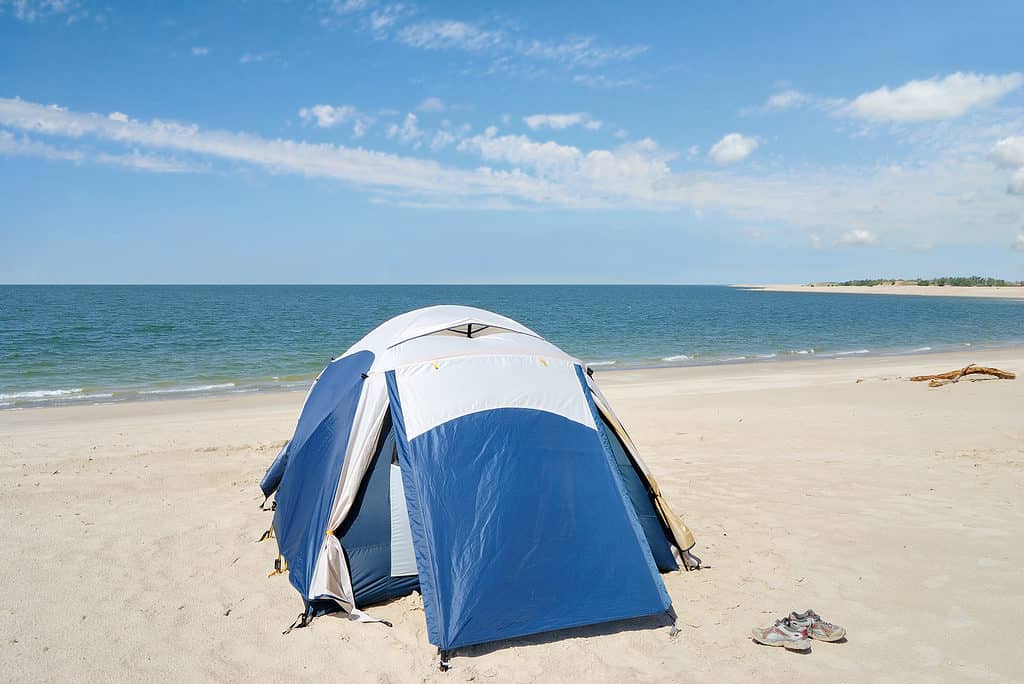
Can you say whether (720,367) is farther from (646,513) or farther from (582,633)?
(582,633)

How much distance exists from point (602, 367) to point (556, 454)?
1992 cm

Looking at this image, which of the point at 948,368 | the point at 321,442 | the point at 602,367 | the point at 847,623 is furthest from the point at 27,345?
the point at 948,368

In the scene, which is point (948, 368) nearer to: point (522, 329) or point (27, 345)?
point (522, 329)

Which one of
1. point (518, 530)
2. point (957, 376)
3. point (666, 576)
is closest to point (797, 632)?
point (666, 576)

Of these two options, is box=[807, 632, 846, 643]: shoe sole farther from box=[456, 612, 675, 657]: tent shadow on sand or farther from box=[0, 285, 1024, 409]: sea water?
box=[0, 285, 1024, 409]: sea water

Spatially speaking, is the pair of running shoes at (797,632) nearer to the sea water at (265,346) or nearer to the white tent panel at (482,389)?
the white tent panel at (482,389)

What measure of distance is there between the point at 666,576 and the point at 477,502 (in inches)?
82.5

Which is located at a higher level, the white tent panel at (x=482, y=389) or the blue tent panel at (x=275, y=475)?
the white tent panel at (x=482, y=389)

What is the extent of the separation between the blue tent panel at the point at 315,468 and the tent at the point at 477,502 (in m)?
0.02

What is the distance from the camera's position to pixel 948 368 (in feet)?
72.5

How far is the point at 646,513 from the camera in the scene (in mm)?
5945

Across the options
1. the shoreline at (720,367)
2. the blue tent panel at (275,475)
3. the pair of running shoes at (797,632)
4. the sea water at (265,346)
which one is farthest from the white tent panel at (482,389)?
the sea water at (265,346)

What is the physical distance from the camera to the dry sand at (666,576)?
14.6 ft

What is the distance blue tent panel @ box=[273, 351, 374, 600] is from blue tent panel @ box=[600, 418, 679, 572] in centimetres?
241
